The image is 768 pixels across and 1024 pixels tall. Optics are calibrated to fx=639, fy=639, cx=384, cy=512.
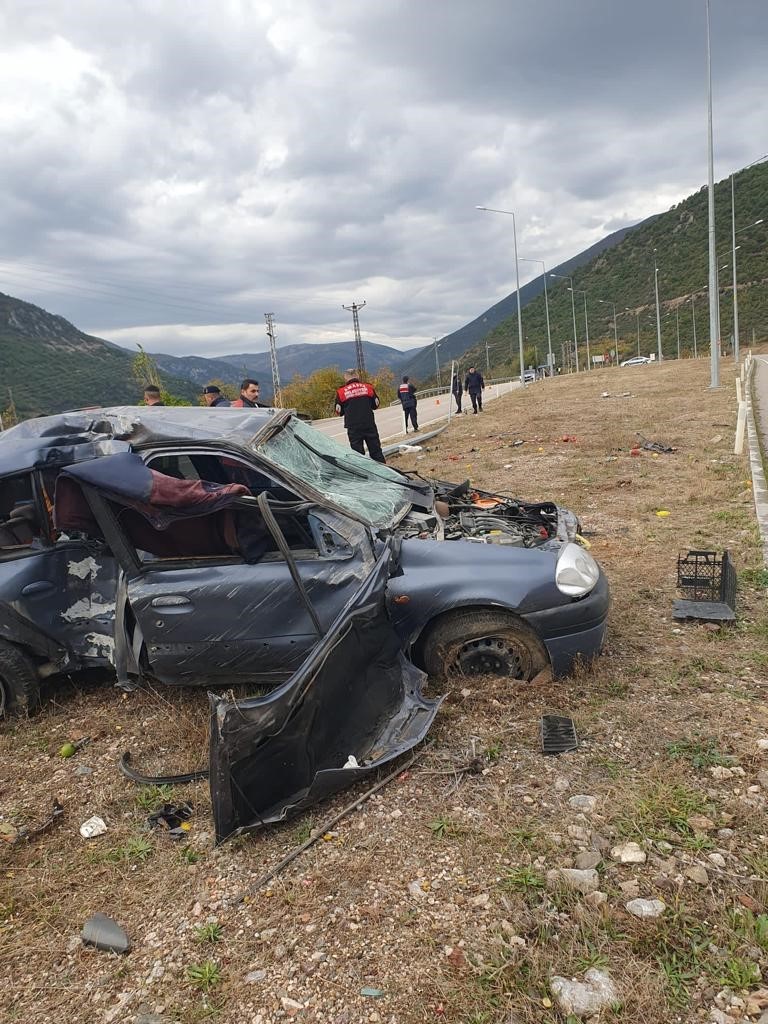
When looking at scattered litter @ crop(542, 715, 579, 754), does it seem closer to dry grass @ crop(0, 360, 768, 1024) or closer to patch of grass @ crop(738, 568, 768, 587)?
dry grass @ crop(0, 360, 768, 1024)

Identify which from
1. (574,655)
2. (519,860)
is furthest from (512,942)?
(574,655)

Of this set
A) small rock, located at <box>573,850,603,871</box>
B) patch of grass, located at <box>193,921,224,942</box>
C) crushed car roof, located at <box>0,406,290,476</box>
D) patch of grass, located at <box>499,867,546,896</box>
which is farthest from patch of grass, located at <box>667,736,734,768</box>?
crushed car roof, located at <box>0,406,290,476</box>

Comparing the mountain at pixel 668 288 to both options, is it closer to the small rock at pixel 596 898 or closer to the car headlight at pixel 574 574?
the car headlight at pixel 574 574

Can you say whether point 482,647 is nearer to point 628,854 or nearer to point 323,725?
point 323,725

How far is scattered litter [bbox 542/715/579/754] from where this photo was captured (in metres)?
3.08

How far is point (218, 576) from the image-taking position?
3377 mm

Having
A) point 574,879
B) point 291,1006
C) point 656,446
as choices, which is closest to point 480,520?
point 574,879

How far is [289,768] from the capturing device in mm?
2787

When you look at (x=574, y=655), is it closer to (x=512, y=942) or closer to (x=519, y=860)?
(x=519, y=860)

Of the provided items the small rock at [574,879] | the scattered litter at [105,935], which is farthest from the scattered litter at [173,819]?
the small rock at [574,879]

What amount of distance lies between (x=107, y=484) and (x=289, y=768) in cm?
164

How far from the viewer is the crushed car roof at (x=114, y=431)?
3549mm

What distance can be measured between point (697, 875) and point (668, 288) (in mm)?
89768

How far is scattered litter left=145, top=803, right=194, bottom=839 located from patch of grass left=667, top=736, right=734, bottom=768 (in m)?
2.24
